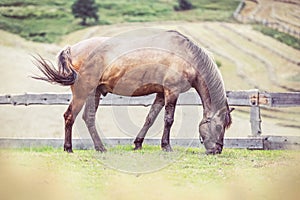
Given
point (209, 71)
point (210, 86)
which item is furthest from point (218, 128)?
point (209, 71)

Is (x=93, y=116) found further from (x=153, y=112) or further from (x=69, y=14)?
(x=69, y=14)

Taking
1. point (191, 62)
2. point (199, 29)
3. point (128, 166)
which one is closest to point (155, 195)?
point (128, 166)

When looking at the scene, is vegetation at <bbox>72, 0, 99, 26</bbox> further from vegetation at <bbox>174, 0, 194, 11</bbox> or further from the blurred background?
vegetation at <bbox>174, 0, 194, 11</bbox>

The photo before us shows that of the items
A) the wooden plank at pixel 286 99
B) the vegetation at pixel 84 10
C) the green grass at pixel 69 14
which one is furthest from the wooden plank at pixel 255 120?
the vegetation at pixel 84 10

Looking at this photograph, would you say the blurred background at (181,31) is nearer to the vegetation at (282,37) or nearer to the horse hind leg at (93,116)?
the vegetation at (282,37)

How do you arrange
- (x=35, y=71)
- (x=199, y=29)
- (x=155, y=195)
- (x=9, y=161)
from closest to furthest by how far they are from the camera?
(x=155, y=195), (x=9, y=161), (x=35, y=71), (x=199, y=29)

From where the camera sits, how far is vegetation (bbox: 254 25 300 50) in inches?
219

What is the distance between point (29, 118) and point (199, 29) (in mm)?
1558

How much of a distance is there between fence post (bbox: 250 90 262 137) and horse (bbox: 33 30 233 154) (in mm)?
441

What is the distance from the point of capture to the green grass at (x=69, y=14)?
552 centimetres

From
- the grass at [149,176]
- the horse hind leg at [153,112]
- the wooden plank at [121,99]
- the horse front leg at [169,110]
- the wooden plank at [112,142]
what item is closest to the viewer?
the grass at [149,176]

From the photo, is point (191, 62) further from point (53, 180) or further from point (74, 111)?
point (53, 180)

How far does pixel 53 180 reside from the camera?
466 cm

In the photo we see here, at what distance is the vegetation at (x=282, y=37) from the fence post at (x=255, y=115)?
62 cm
